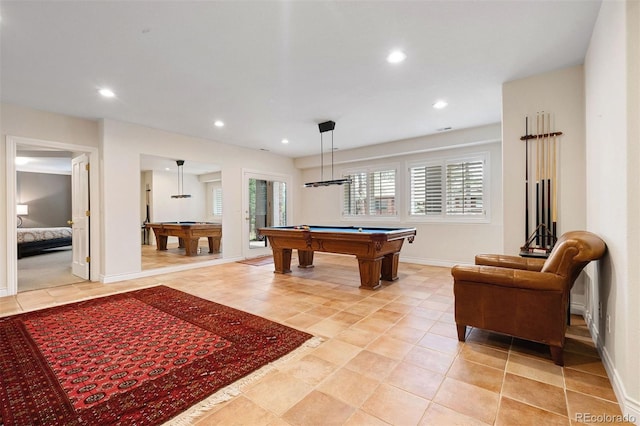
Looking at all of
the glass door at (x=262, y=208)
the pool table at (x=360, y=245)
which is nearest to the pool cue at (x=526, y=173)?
the pool table at (x=360, y=245)

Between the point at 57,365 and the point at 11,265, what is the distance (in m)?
2.99

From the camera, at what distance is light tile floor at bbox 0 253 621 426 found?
1.61m

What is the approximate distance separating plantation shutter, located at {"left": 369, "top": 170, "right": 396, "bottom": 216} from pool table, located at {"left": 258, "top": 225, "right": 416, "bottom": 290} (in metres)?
2.06

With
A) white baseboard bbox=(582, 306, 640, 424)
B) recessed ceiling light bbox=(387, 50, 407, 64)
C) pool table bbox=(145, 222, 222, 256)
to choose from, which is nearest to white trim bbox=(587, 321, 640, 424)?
white baseboard bbox=(582, 306, 640, 424)

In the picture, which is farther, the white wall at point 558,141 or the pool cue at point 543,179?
the pool cue at point 543,179

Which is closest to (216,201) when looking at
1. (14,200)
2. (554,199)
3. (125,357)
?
(14,200)

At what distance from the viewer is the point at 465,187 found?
18.5 feet

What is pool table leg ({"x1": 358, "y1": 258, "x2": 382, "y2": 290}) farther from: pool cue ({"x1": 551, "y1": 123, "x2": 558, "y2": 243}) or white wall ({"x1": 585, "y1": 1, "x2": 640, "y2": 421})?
white wall ({"x1": 585, "y1": 1, "x2": 640, "y2": 421})

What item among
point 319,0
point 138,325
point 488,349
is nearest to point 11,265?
point 138,325

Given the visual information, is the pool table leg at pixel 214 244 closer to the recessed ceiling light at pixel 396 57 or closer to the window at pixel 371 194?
the window at pixel 371 194

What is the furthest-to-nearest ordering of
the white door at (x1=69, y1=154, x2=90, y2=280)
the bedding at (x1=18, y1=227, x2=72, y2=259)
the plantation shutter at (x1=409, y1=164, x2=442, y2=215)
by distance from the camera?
1. the bedding at (x1=18, y1=227, x2=72, y2=259)
2. the plantation shutter at (x1=409, y1=164, x2=442, y2=215)
3. the white door at (x1=69, y1=154, x2=90, y2=280)

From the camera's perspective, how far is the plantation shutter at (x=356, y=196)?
714cm

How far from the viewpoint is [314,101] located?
3.98 metres

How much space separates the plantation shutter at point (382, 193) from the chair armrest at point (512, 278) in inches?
165
